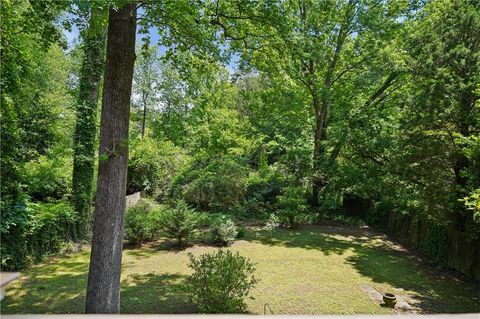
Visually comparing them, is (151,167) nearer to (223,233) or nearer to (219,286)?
(223,233)

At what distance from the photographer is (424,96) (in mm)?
7891

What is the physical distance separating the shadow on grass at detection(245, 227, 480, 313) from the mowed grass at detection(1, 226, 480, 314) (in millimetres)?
21

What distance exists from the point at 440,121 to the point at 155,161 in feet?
35.2

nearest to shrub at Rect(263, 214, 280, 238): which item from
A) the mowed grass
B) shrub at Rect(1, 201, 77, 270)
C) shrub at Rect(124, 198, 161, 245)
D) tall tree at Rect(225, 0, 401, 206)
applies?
the mowed grass

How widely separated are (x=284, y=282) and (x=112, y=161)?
403 cm

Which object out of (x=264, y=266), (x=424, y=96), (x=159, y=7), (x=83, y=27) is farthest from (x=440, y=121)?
(x=83, y=27)

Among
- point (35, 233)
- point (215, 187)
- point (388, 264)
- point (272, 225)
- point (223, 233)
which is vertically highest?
point (215, 187)

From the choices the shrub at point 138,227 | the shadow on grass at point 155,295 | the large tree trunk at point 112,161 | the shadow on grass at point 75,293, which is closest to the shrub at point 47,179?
the shrub at point 138,227

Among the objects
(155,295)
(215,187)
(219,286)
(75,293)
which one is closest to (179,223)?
(155,295)

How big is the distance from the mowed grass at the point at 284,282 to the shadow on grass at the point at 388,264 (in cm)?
2

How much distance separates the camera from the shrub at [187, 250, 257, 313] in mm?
4062

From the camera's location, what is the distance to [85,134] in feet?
28.8

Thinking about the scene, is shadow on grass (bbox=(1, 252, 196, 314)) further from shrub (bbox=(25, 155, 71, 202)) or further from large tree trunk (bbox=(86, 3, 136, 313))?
shrub (bbox=(25, 155, 71, 202))

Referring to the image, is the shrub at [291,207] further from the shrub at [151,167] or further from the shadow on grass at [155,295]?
the shadow on grass at [155,295]
